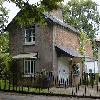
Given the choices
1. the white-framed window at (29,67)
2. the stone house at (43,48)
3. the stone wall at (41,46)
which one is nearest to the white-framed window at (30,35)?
the stone house at (43,48)

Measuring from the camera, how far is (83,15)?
3744cm

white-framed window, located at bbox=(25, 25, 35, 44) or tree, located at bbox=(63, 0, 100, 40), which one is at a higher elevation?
tree, located at bbox=(63, 0, 100, 40)

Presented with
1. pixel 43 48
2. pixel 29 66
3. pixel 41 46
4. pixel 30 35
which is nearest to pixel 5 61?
pixel 29 66

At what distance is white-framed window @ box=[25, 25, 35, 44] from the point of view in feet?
67.6

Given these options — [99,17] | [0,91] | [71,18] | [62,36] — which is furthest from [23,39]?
[99,17]

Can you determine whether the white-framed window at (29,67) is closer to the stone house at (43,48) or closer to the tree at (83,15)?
the stone house at (43,48)

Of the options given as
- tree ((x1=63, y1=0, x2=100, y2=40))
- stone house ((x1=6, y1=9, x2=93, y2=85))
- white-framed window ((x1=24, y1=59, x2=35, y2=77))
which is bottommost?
white-framed window ((x1=24, y1=59, x2=35, y2=77))

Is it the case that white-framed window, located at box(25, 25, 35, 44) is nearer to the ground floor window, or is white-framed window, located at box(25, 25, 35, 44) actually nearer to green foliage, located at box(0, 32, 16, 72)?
the ground floor window

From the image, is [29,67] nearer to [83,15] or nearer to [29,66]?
[29,66]

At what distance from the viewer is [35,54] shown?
64.0 feet

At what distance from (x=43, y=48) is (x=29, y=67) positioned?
7.89 ft

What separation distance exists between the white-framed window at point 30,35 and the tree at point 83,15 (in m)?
16.7

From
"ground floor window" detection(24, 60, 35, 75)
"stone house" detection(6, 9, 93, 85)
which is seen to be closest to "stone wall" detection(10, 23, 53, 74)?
"stone house" detection(6, 9, 93, 85)

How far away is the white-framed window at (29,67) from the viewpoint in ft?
65.8
